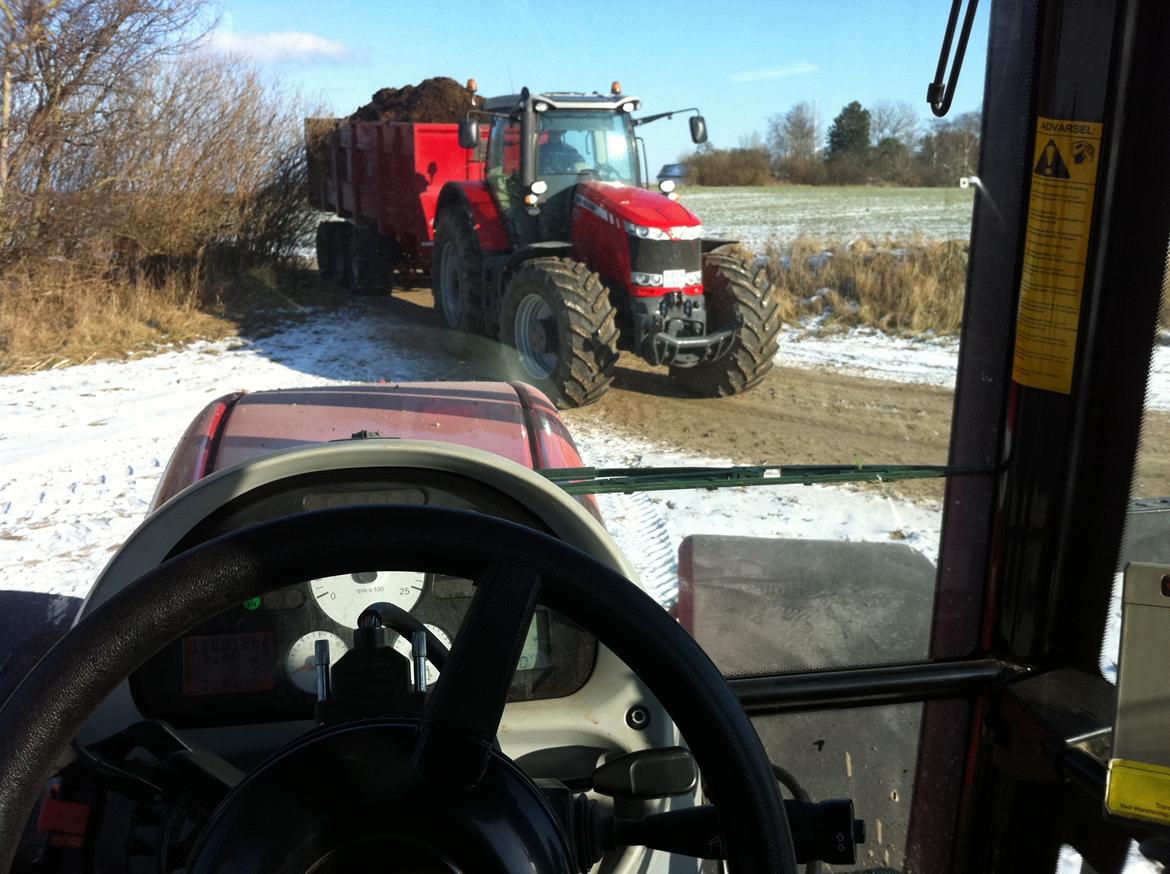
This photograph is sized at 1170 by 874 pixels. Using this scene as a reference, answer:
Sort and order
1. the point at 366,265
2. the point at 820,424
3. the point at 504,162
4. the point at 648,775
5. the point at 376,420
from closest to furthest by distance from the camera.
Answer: the point at 648,775
the point at 820,424
the point at 376,420
the point at 366,265
the point at 504,162

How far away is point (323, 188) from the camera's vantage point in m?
2.76

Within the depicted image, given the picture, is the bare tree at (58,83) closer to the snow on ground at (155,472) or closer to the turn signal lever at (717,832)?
the snow on ground at (155,472)

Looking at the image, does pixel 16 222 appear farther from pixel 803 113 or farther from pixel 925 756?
pixel 925 756

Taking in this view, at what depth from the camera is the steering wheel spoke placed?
928mm

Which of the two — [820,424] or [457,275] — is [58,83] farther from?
[457,275]

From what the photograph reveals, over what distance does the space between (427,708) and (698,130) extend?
109cm


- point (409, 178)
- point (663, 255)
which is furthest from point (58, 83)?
point (409, 178)

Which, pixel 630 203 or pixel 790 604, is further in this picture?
pixel 630 203

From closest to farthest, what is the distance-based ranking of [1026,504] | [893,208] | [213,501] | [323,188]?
[213,501], [893,208], [1026,504], [323,188]

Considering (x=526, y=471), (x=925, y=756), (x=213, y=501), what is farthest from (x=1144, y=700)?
(x=213, y=501)

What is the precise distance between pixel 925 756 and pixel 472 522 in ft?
4.61

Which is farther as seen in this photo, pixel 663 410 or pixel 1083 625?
pixel 663 410

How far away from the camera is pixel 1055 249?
1697mm

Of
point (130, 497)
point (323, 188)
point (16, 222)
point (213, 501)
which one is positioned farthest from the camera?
point (323, 188)
